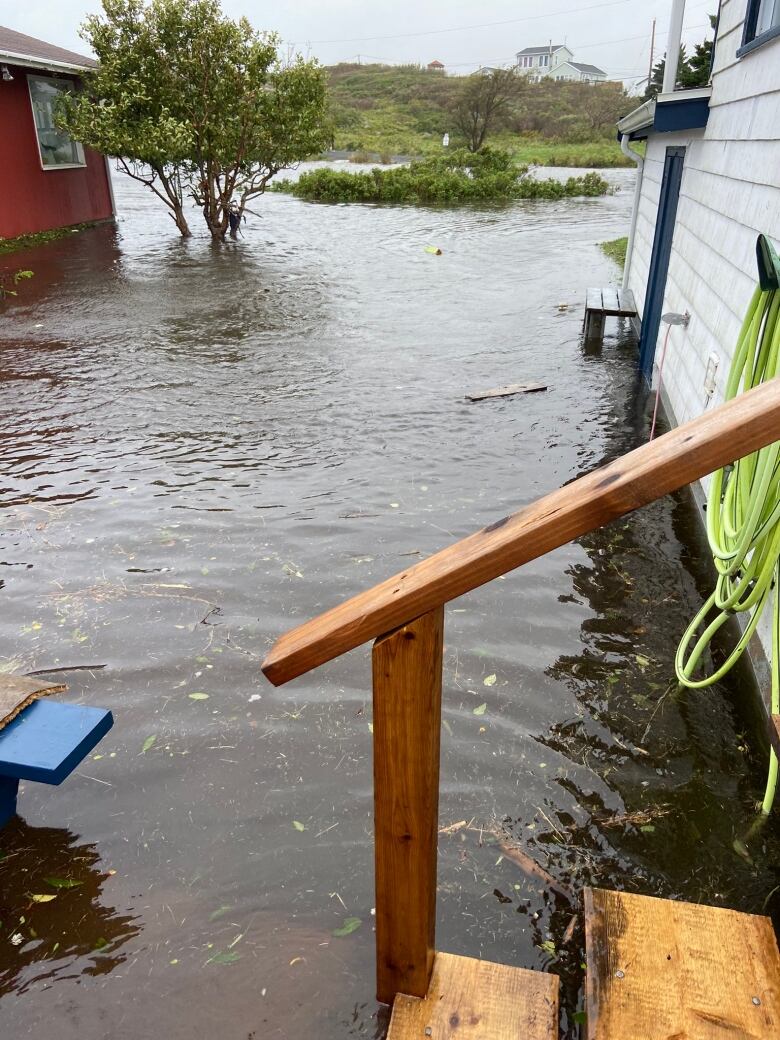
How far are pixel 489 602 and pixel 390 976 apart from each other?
260cm

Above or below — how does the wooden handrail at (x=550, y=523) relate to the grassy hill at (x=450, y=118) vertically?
below

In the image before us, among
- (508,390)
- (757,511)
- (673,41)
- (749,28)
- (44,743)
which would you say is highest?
(673,41)

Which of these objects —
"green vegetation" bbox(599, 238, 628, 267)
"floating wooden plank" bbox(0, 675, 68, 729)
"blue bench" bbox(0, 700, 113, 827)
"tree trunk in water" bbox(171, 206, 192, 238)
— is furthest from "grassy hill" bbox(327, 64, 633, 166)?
"blue bench" bbox(0, 700, 113, 827)

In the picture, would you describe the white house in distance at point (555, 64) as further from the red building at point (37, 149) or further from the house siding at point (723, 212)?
the house siding at point (723, 212)

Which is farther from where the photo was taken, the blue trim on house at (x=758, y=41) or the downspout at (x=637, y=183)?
the downspout at (x=637, y=183)

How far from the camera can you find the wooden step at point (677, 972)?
1.62 m

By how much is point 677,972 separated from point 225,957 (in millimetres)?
1369

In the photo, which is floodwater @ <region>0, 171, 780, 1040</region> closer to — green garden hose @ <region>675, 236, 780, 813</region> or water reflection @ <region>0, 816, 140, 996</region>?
water reflection @ <region>0, 816, 140, 996</region>

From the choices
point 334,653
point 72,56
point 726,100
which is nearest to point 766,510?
point 334,653

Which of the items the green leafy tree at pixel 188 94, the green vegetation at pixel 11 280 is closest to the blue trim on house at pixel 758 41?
the green vegetation at pixel 11 280

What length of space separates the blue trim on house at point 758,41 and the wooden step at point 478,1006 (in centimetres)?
451

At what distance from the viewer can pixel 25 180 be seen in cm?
1568

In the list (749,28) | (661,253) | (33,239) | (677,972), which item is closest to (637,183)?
(661,253)

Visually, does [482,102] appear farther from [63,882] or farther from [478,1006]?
[478,1006]
